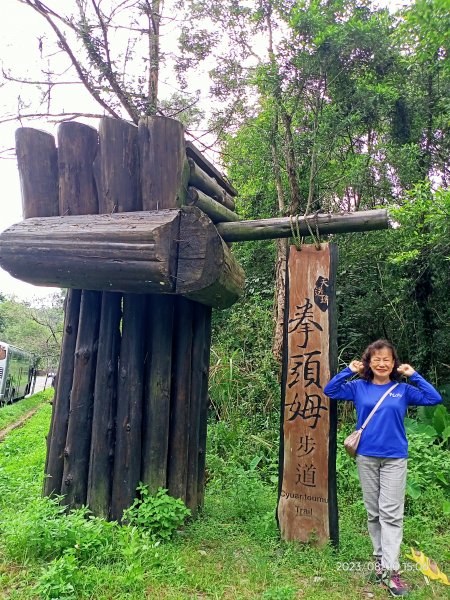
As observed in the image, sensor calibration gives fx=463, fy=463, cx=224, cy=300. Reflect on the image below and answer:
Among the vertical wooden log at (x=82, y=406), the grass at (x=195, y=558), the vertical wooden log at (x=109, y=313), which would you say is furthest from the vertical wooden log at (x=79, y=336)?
the grass at (x=195, y=558)

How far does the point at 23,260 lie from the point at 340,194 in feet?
Result: 21.5

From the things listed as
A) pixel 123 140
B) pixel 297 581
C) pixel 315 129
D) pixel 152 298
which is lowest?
pixel 297 581

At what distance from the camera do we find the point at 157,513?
3.54 metres

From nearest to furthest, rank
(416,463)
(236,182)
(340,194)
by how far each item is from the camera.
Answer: (416,463) → (340,194) → (236,182)

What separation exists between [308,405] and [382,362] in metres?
0.72

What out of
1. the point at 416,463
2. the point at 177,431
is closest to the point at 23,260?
the point at 177,431

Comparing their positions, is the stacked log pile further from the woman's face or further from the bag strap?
the bag strap

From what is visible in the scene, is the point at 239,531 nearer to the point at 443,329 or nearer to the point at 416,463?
the point at 416,463

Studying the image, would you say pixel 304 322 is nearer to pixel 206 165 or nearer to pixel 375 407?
pixel 375 407

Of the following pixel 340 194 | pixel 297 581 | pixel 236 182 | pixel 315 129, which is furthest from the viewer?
pixel 236 182

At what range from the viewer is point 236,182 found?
10.3 m

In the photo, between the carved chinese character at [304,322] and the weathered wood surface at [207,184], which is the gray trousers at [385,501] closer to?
the carved chinese character at [304,322]

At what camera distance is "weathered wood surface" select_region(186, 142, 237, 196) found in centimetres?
407

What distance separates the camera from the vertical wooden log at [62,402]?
4.00 m
